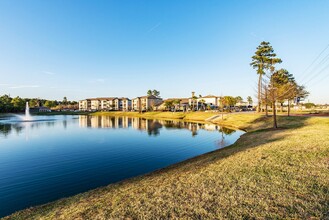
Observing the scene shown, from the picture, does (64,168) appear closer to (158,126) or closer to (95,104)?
(158,126)

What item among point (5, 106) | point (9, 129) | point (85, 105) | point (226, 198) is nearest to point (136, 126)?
point (9, 129)

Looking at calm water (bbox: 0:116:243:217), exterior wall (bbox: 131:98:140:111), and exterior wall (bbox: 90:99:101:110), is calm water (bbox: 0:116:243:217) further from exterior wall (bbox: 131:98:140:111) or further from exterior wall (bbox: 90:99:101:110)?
exterior wall (bbox: 90:99:101:110)

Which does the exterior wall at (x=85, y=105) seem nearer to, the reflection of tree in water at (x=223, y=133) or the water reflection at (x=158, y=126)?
the water reflection at (x=158, y=126)

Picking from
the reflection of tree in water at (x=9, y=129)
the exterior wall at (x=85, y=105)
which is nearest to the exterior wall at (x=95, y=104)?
the exterior wall at (x=85, y=105)

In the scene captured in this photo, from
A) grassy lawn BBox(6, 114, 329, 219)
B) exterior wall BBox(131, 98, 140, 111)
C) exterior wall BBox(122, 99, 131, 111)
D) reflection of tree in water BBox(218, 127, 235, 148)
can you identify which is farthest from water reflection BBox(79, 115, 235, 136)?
exterior wall BBox(122, 99, 131, 111)

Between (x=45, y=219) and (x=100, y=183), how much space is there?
19.0ft

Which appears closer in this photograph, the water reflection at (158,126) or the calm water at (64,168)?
the calm water at (64,168)

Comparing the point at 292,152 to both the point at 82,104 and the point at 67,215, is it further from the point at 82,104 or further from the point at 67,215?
the point at 82,104

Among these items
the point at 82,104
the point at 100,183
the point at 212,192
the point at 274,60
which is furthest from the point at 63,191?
the point at 82,104

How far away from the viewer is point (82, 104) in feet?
608

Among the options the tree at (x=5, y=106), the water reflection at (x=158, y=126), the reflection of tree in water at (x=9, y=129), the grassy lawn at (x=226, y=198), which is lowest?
the water reflection at (x=158, y=126)

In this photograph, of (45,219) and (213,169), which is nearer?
(45,219)

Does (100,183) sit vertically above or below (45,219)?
below

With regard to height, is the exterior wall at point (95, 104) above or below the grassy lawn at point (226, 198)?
above
